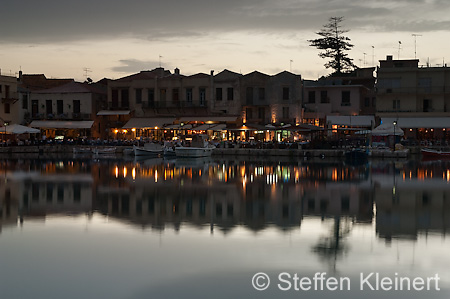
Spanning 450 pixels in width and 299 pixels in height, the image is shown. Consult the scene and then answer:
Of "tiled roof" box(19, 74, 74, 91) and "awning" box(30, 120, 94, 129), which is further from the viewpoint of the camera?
"tiled roof" box(19, 74, 74, 91)

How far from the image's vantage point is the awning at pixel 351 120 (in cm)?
5053

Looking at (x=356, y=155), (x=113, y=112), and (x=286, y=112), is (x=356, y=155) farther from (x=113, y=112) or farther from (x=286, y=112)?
(x=113, y=112)

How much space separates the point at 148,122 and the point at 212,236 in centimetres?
4124

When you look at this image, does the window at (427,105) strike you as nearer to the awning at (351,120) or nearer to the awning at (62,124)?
the awning at (351,120)

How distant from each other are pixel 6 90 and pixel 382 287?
50510 mm

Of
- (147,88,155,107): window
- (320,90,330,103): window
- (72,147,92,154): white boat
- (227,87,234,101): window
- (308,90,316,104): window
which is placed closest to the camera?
(72,147,92,154): white boat

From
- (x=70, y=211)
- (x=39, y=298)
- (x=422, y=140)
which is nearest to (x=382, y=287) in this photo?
(x=39, y=298)

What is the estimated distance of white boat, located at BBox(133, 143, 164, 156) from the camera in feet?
154

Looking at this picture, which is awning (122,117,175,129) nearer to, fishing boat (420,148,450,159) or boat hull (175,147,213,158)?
boat hull (175,147,213,158)

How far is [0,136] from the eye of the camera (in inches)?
2121

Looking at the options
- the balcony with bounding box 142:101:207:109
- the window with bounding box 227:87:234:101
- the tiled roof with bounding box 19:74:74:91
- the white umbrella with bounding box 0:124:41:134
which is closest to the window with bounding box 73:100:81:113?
the balcony with bounding box 142:101:207:109

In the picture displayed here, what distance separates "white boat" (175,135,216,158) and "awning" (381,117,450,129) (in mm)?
15183

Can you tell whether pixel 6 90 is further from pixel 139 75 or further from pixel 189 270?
pixel 189 270

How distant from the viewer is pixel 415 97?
4969 cm
